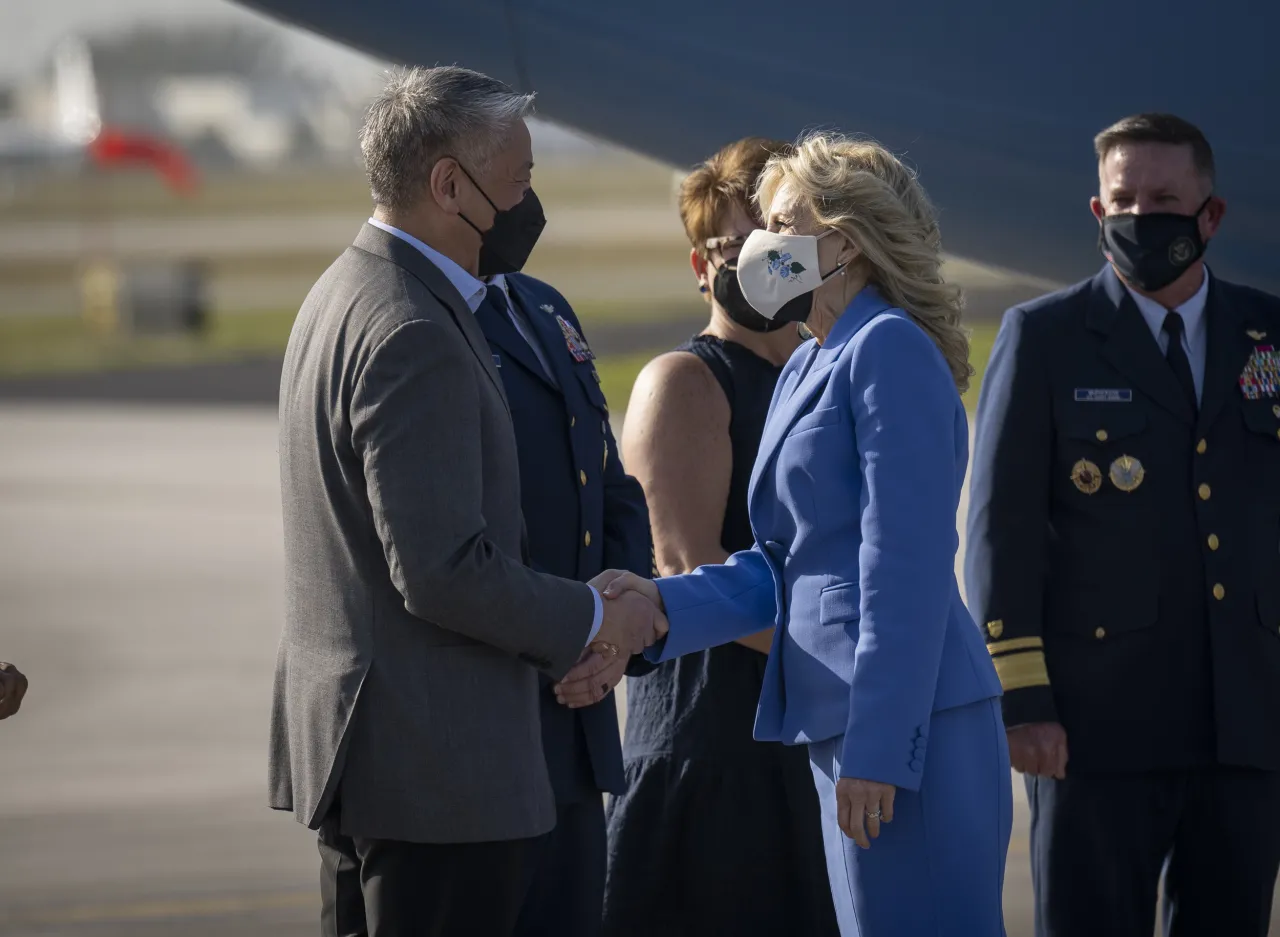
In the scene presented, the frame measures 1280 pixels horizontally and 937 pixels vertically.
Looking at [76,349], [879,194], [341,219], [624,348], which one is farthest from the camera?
[341,219]

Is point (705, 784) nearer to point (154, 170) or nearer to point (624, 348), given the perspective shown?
point (624, 348)

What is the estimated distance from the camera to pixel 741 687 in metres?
2.90

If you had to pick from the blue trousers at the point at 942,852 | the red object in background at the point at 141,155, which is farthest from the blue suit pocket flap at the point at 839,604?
the red object in background at the point at 141,155

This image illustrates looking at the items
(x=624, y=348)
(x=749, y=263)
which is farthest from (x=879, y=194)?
(x=624, y=348)

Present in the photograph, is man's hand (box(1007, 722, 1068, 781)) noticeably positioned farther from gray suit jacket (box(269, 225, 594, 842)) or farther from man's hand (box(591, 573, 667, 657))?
gray suit jacket (box(269, 225, 594, 842))

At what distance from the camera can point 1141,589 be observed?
2826mm

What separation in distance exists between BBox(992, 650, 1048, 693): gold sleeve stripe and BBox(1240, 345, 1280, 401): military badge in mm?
615

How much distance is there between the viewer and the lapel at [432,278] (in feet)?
7.18

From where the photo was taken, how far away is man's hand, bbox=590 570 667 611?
247 centimetres

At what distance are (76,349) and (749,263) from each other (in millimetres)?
25541

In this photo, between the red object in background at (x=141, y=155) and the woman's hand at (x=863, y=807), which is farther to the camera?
the red object in background at (x=141, y=155)

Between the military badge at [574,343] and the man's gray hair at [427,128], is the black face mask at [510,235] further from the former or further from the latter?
the military badge at [574,343]

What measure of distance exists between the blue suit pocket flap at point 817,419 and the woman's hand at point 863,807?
1.59 ft

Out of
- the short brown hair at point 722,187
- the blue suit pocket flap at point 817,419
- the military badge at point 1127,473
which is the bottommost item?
the military badge at point 1127,473
